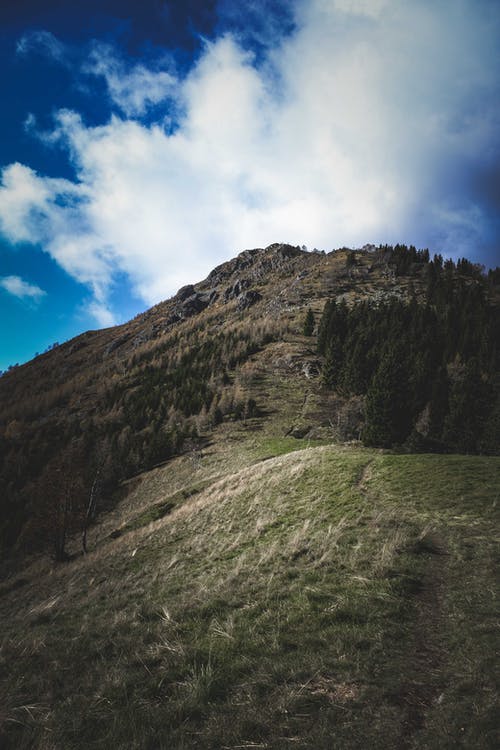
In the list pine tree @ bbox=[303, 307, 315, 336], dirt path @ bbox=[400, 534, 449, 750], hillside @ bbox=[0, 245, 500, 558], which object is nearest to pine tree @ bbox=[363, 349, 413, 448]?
hillside @ bbox=[0, 245, 500, 558]

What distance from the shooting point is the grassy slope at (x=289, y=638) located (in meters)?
4.70

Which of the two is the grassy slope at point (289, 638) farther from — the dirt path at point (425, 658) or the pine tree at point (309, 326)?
the pine tree at point (309, 326)

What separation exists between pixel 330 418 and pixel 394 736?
48802 mm

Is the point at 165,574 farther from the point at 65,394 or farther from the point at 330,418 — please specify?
the point at 65,394

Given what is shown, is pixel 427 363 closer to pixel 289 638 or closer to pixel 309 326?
pixel 309 326

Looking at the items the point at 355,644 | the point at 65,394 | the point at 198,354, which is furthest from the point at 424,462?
the point at 65,394

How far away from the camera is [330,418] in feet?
169

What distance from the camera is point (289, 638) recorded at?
6.95 metres

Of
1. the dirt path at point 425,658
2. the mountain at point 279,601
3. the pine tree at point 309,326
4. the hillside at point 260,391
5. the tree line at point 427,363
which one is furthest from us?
the pine tree at point 309,326

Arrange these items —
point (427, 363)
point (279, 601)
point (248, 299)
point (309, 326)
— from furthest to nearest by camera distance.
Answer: point (248, 299) < point (309, 326) < point (427, 363) < point (279, 601)

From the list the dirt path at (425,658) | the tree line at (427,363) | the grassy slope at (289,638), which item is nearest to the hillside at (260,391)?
the tree line at (427,363)

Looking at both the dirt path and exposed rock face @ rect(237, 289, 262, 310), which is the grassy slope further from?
exposed rock face @ rect(237, 289, 262, 310)

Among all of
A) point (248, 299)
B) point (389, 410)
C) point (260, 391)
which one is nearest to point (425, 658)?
point (389, 410)

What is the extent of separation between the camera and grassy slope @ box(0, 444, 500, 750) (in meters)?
4.70
